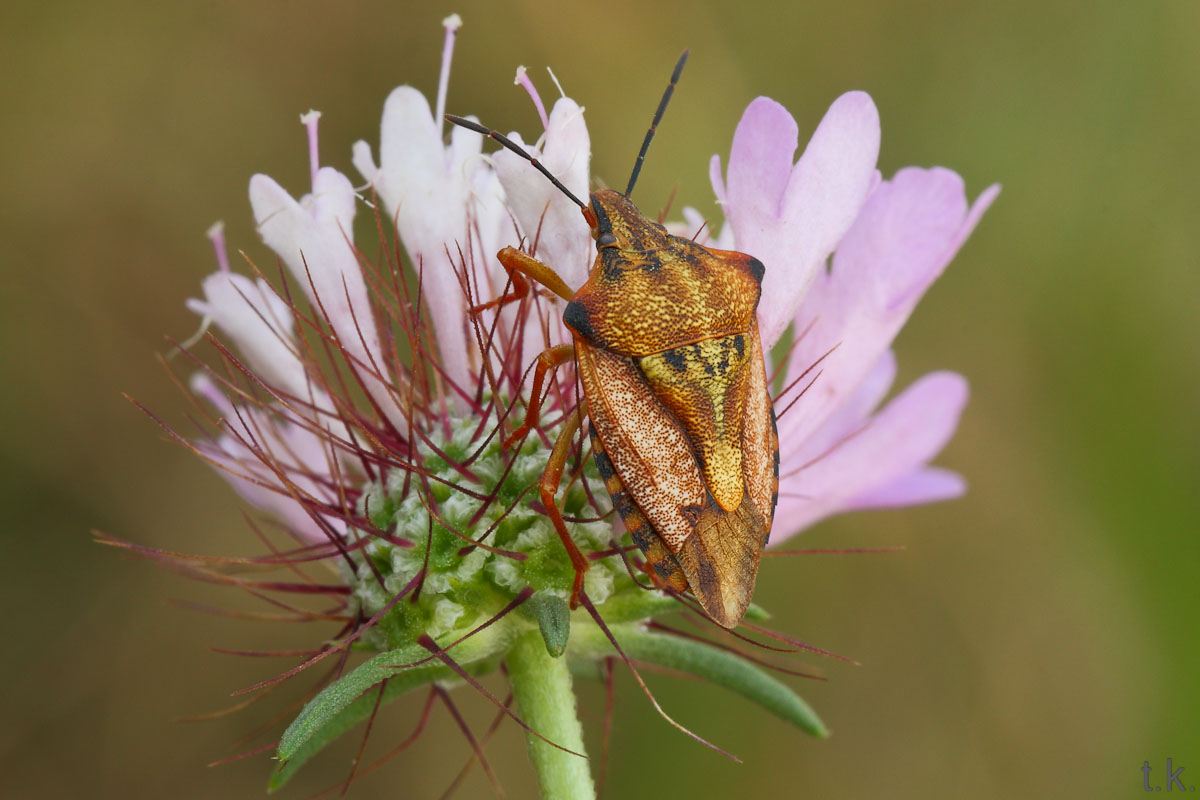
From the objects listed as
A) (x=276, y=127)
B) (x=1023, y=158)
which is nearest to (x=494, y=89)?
(x=276, y=127)

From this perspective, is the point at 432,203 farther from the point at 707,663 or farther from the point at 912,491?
the point at 912,491

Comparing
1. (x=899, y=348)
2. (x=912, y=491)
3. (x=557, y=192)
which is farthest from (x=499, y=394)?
(x=899, y=348)

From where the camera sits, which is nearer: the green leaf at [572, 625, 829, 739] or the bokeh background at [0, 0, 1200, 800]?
the green leaf at [572, 625, 829, 739]

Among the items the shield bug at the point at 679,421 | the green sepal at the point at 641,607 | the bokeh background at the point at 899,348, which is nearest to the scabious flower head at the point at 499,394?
the green sepal at the point at 641,607

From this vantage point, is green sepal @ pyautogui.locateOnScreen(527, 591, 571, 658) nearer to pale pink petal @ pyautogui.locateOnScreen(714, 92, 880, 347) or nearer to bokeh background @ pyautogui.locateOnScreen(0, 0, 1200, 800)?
pale pink petal @ pyautogui.locateOnScreen(714, 92, 880, 347)

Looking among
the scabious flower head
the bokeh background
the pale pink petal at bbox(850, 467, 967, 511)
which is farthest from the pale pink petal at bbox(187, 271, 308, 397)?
the bokeh background

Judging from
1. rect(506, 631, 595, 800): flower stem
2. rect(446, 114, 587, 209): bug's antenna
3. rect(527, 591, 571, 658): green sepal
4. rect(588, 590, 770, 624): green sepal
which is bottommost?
rect(506, 631, 595, 800): flower stem
